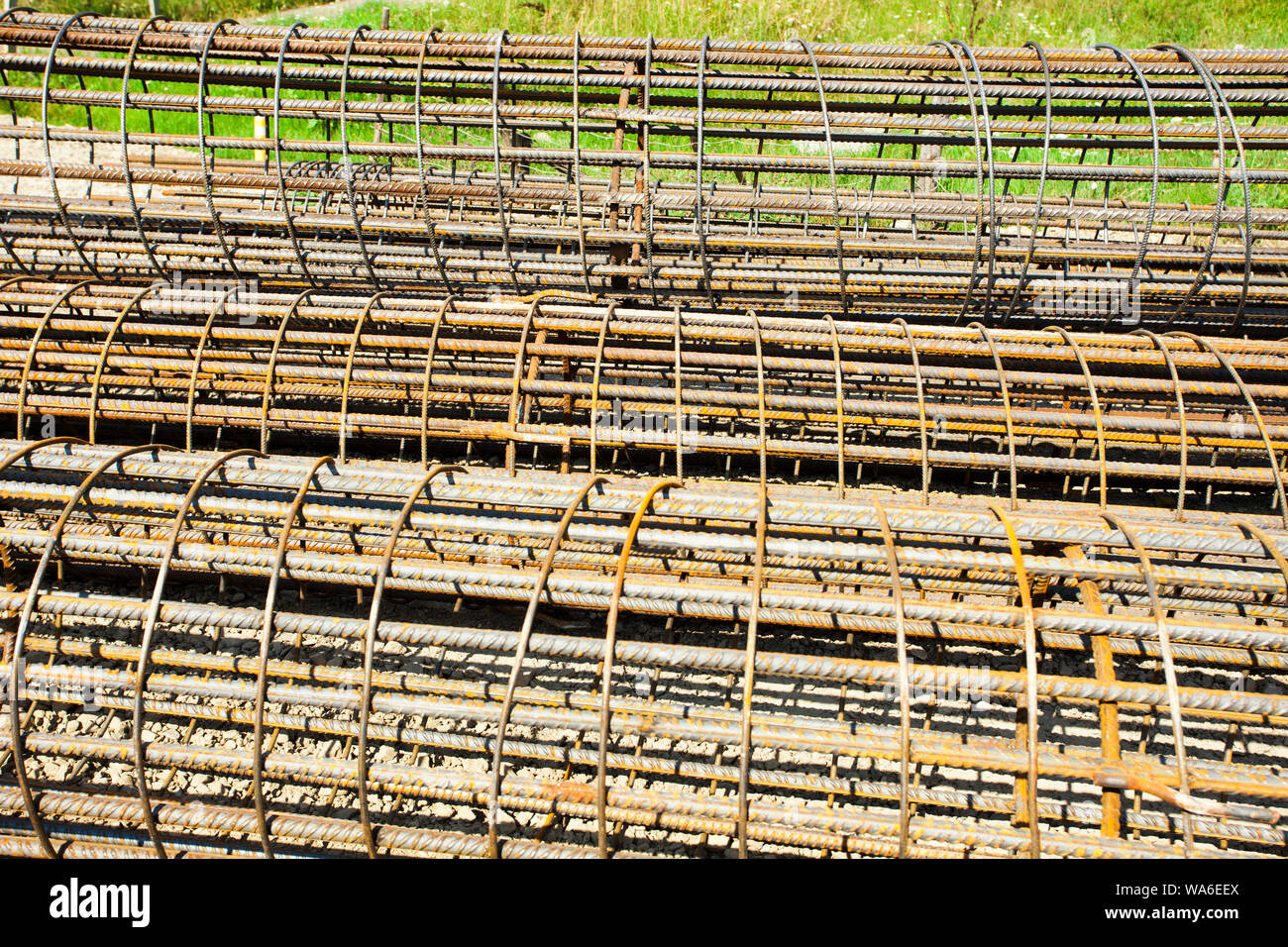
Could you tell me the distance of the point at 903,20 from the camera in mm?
10500

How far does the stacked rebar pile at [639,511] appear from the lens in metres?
1.83

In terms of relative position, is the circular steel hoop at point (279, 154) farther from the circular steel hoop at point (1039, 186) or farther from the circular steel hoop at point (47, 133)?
the circular steel hoop at point (1039, 186)

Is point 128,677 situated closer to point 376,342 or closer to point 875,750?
point 376,342

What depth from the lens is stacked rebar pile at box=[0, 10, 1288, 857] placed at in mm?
1830

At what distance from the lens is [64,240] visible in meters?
4.30

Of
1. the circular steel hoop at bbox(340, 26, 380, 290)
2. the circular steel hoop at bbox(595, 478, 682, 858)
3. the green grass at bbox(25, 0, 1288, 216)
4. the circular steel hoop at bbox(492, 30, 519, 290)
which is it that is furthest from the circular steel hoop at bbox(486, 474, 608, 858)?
the green grass at bbox(25, 0, 1288, 216)

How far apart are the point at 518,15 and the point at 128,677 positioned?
457 inches

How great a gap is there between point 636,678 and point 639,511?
102cm

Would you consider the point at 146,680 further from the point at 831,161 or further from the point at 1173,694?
the point at 831,161

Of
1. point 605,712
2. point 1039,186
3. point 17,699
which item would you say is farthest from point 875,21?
point 17,699

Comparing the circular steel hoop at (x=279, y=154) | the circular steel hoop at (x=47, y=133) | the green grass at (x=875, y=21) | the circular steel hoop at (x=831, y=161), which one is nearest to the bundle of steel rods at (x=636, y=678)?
the circular steel hoop at (x=831, y=161)

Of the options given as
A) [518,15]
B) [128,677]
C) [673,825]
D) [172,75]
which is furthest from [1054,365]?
[518,15]

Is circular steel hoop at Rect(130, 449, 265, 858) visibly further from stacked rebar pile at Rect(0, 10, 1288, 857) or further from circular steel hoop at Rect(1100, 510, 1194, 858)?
circular steel hoop at Rect(1100, 510, 1194, 858)

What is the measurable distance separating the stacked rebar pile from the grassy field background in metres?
6.45
